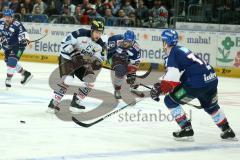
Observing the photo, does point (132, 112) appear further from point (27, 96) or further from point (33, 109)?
point (27, 96)

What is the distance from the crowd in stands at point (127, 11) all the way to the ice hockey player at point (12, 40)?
240 inches

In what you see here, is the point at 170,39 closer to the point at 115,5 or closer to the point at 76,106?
the point at 76,106

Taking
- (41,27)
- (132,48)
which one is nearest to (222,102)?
(132,48)

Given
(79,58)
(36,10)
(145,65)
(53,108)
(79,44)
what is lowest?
(145,65)

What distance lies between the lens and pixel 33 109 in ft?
32.2

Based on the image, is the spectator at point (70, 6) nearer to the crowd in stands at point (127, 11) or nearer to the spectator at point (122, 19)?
the crowd in stands at point (127, 11)

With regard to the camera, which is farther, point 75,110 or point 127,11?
point 127,11

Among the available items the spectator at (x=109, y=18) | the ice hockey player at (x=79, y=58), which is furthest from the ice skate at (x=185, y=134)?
the spectator at (x=109, y=18)

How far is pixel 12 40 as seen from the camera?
12953 mm

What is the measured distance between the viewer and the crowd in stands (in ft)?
57.7

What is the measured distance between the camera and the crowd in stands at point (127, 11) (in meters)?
17.6

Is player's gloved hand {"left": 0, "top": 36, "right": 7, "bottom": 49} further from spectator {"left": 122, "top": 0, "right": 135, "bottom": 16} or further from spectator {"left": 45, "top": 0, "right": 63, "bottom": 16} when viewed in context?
spectator {"left": 45, "top": 0, "right": 63, "bottom": 16}

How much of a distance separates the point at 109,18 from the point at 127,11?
61 centimetres

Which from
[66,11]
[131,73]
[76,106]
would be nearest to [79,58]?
[76,106]
